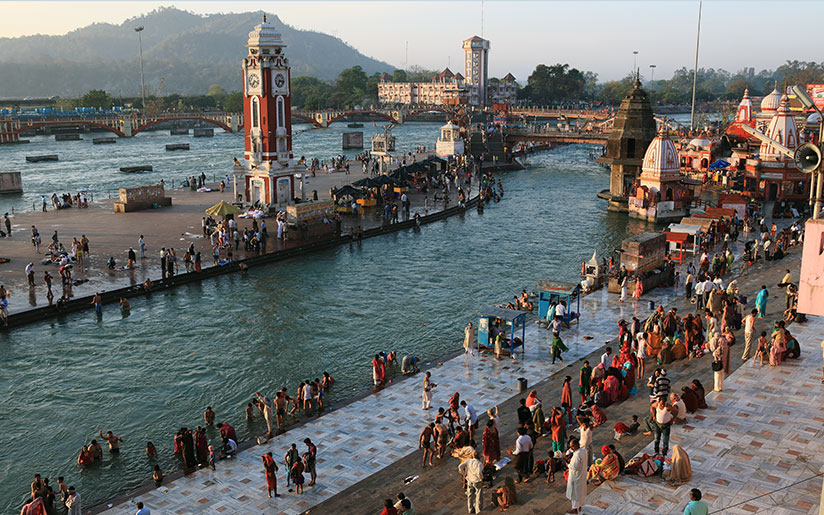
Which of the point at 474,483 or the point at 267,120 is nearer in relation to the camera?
the point at 474,483

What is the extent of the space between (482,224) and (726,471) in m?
36.0

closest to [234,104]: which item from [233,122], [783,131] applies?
[233,122]

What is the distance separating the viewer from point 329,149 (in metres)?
110

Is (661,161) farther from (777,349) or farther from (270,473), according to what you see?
(270,473)

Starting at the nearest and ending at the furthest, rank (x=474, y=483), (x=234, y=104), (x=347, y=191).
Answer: (x=474, y=483) → (x=347, y=191) → (x=234, y=104)

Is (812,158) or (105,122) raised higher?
(105,122)

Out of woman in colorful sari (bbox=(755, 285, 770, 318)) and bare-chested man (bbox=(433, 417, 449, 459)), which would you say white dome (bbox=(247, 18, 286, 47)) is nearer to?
woman in colorful sari (bbox=(755, 285, 770, 318))

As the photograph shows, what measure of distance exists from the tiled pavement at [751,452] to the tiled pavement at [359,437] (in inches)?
205

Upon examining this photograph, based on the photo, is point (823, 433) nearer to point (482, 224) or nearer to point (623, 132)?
point (482, 224)

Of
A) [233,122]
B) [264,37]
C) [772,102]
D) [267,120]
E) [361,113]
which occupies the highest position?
[264,37]

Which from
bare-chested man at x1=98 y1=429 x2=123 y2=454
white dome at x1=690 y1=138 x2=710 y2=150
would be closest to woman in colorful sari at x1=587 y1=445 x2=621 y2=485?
bare-chested man at x1=98 y1=429 x2=123 y2=454

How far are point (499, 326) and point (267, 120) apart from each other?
2798 cm

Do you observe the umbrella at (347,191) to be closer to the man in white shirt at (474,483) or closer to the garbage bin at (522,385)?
the garbage bin at (522,385)

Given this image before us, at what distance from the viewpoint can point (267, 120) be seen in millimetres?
46250
